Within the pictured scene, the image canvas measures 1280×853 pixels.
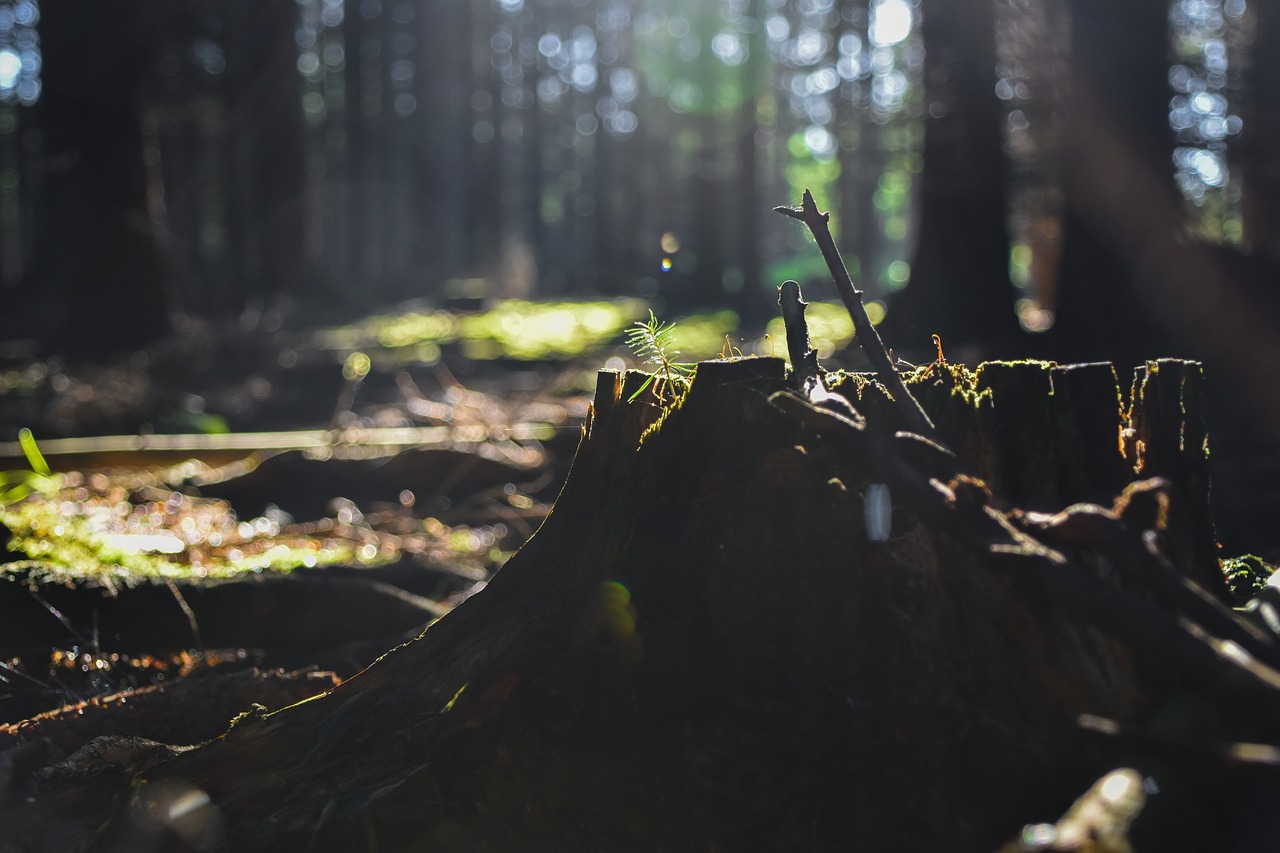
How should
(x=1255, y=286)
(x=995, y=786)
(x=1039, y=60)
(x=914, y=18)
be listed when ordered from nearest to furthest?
(x=995, y=786) < (x=1255, y=286) < (x=1039, y=60) < (x=914, y=18)

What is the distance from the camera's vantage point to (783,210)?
92.2 inches

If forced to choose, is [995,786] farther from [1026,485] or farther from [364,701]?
[364,701]

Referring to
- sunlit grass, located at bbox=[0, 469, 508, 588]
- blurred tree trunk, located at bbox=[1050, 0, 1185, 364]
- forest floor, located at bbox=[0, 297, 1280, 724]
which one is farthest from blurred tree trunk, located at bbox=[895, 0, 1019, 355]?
sunlit grass, located at bbox=[0, 469, 508, 588]

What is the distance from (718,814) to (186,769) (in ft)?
3.54

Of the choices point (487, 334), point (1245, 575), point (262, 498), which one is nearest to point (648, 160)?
point (487, 334)

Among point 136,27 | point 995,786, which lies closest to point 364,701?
point 995,786

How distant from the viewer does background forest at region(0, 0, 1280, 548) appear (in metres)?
9.34

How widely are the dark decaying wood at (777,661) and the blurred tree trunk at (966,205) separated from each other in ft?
28.6

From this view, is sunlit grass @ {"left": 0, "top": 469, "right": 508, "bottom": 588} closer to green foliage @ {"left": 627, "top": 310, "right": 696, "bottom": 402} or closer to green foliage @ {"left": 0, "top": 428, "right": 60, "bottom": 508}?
green foliage @ {"left": 0, "top": 428, "right": 60, "bottom": 508}

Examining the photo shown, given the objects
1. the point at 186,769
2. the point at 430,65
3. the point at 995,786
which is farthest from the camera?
the point at 430,65

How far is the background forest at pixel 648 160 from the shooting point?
30.6 feet

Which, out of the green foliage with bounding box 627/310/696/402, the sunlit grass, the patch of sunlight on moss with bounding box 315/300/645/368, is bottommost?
the sunlit grass

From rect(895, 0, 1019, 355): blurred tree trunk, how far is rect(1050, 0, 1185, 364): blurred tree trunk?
1.28m

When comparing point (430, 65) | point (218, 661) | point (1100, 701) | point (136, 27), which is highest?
point (430, 65)
